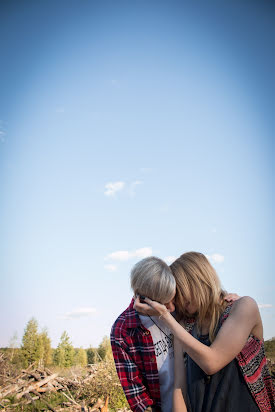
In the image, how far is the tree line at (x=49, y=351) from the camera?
53.3ft

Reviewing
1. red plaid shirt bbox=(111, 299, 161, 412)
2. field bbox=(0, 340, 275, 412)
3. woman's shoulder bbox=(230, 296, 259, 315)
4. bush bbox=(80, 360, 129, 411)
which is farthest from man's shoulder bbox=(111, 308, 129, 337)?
bush bbox=(80, 360, 129, 411)

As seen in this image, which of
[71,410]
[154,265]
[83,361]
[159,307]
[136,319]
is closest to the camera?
[159,307]

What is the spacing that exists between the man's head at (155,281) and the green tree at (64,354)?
53.1 ft

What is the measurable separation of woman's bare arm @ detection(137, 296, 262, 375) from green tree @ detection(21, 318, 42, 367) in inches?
615

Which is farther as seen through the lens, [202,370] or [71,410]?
[71,410]

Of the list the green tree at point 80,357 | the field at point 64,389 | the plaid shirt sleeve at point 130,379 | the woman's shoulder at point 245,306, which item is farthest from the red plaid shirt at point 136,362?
the green tree at point 80,357

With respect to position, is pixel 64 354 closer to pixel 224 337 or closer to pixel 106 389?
pixel 106 389

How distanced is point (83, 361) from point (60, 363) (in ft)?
3.93

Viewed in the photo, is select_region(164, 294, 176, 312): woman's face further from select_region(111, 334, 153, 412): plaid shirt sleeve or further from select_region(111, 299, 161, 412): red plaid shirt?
select_region(111, 334, 153, 412): plaid shirt sleeve

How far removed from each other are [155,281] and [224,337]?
602 millimetres

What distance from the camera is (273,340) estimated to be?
13.0m

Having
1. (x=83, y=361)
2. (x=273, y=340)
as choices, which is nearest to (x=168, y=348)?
(x=273, y=340)

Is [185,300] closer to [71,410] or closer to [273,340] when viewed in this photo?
[71,410]

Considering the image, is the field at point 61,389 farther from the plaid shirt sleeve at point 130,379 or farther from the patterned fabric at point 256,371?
the patterned fabric at point 256,371
